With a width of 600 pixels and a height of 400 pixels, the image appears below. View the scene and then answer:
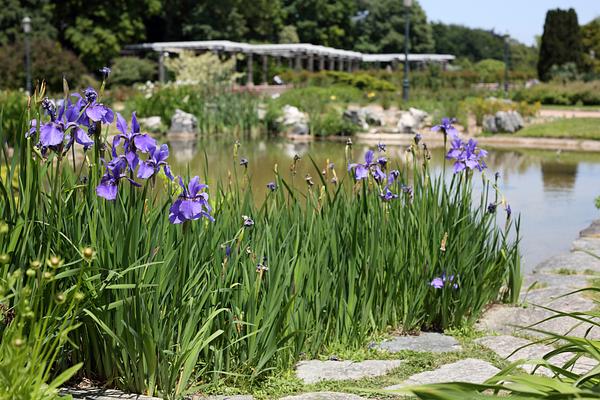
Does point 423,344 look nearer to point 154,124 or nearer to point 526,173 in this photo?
point 526,173

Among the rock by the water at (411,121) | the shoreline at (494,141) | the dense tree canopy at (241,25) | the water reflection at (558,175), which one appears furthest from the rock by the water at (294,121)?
the dense tree canopy at (241,25)

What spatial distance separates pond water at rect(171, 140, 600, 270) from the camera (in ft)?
26.4

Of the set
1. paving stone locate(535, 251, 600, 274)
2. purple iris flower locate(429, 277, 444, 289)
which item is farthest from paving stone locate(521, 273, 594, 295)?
purple iris flower locate(429, 277, 444, 289)

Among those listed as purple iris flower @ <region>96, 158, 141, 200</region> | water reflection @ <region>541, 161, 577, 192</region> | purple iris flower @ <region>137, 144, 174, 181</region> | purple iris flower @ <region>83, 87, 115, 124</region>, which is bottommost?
water reflection @ <region>541, 161, 577, 192</region>

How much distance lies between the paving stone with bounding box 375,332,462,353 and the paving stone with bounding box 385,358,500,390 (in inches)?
10.8

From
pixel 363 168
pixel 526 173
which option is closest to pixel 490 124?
pixel 526 173

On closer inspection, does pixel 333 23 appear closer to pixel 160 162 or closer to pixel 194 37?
pixel 194 37

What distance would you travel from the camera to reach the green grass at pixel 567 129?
18516 mm

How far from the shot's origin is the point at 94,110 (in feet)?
8.66

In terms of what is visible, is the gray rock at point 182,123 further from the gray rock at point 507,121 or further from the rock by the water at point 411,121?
the gray rock at point 507,121

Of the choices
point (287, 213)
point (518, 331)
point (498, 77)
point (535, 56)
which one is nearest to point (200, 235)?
point (287, 213)

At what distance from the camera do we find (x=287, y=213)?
11.7 ft

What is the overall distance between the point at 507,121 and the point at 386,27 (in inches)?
1864

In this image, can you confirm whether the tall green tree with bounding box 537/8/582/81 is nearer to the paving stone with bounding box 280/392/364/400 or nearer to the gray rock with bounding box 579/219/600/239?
the gray rock with bounding box 579/219/600/239
